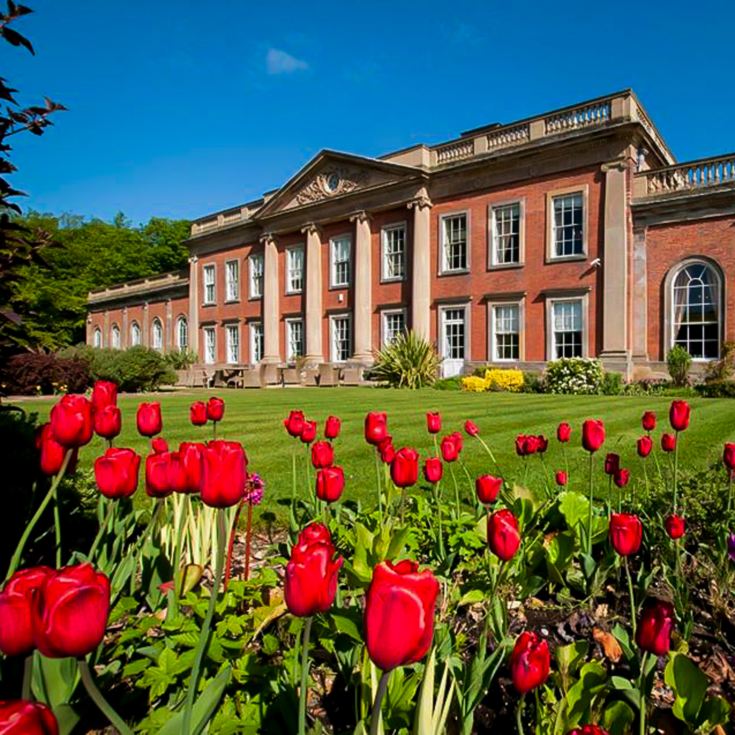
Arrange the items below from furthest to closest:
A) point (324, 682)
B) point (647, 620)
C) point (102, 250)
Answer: point (102, 250) < point (324, 682) < point (647, 620)

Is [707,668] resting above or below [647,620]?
below

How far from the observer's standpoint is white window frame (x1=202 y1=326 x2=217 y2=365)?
3359 centimetres

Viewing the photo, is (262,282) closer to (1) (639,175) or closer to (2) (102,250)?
(1) (639,175)

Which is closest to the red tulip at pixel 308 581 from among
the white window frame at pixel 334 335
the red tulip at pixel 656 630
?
the red tulip at pixel 656 630

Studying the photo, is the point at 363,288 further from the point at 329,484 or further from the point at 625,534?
the point at 625,534

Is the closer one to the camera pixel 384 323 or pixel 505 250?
pixel 505 250

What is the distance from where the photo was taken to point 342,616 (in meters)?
1.51

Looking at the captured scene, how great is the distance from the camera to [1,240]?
8.80 ft

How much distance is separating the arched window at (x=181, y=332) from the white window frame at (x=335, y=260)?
15137 millimetres

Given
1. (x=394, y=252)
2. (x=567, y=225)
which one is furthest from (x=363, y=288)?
(x=567, y=225)

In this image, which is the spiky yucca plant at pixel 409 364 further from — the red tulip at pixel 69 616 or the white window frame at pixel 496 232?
the red tulip at pixel 69 616

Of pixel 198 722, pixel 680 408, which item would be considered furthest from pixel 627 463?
pixel 198 722

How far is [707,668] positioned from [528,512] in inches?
37.5

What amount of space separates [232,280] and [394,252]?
12062mm
